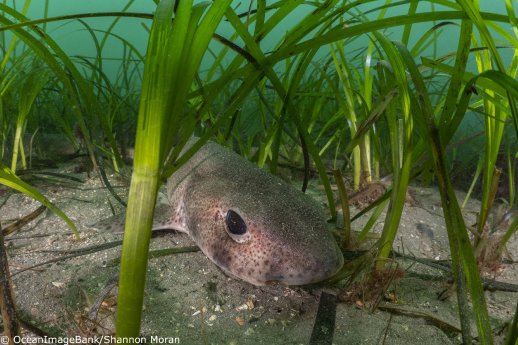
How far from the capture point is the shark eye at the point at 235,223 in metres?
2.02

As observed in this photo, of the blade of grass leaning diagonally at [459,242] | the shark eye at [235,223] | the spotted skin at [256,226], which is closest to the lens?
the blade of grass leaning diagonally at [459,242]

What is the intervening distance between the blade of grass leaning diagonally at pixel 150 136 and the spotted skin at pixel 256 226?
930mm

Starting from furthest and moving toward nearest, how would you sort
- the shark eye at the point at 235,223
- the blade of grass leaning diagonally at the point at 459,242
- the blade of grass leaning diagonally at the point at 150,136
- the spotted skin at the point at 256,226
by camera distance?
1. the shark eye at the point at 235,223
2. the spotted skin at the point at 256,226
3. the blade of grass leaning diagonally at the point at 459,242
4. the blade of grass leaning diagonally at the point at 150,136

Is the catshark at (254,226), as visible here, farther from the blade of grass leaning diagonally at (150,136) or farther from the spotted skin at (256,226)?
the blade of grass leaning diagonally at (150,136)

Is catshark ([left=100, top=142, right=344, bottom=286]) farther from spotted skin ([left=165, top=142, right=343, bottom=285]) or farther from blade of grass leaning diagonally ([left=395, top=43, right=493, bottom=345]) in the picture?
blade of grass leaning diagonally ([left=395, top=43, right=493, bottom=345])

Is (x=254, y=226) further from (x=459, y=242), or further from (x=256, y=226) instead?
(x=459, y=242)

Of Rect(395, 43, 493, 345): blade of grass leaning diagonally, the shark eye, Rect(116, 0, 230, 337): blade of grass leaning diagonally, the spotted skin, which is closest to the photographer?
Rect(116, 0, 230, 337): blade of grass leaning diagonally

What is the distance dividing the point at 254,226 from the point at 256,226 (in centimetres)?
1

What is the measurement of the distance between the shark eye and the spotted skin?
0.02 m

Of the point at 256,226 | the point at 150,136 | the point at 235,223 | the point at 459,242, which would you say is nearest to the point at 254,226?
the point at 256,226

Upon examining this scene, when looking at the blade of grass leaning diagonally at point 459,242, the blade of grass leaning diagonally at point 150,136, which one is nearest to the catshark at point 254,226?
the blade of grass leaning diagonally at point 459,242

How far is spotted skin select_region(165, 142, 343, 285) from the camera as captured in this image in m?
1.81

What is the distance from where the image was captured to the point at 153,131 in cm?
97

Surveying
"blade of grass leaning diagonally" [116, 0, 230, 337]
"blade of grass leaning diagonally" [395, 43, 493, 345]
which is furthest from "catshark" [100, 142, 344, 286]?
"blade of grass leaning diagonally" [116, 0, 230, 337]
